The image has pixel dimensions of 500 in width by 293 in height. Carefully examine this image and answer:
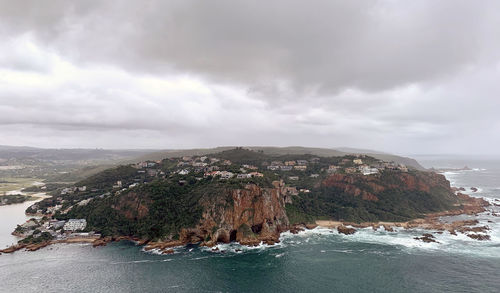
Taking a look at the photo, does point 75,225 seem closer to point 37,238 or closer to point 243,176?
point 37,238

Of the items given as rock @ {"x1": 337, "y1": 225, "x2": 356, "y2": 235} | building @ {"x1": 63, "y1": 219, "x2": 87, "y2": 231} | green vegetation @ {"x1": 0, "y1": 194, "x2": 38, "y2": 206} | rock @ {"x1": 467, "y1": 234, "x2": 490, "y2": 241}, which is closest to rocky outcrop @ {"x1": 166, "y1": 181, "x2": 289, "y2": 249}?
rock @ {"x1": 337, "y1": 225, "x2": 356, "y2": 235}

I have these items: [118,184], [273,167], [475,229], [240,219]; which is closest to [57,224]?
[118,184]

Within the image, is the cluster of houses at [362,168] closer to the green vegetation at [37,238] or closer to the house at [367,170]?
the house at [367,170]

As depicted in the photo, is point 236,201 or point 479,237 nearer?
point 479,237

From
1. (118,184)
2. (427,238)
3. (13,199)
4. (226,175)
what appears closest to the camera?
(427,238)

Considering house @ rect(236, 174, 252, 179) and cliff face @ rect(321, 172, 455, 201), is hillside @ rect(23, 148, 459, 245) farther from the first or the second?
cliff face @ rect(321, 172, 455, 201)

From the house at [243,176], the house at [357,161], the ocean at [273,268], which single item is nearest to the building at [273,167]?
the house at [357,161]
